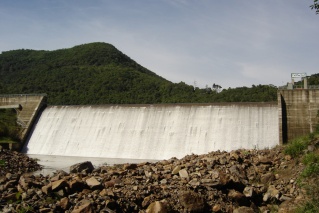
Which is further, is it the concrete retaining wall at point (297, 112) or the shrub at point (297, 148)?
the concrete retaining wall at point (297, 112)

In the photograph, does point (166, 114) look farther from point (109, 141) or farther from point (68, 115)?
point (68, 115)

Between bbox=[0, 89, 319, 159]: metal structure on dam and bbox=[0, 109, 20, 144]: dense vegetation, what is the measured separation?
1067 millimetres

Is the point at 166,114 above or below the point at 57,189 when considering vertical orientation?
above

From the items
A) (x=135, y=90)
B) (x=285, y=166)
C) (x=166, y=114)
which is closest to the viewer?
(x=285, y=166)

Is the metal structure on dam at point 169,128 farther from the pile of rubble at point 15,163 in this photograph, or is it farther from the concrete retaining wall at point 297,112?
the pile of rubble at point 15,163

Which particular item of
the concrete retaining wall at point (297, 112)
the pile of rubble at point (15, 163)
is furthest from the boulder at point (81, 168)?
the concrete retaining wall at point (297, 112)

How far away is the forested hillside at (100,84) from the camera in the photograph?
148 ft

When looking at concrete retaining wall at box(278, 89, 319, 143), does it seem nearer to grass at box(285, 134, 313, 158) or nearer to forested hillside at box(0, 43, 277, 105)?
grass at box(285, 134, 313, 158)

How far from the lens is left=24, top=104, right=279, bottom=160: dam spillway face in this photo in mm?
26938

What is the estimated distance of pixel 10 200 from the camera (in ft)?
37.5

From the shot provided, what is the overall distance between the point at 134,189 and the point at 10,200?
389cm

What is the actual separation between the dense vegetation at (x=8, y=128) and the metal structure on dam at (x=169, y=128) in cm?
107

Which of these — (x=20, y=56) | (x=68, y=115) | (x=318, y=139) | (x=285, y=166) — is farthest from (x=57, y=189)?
(x=20, y=56)

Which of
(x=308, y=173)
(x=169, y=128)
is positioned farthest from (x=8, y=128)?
(x=308, y=173)
